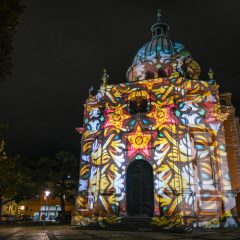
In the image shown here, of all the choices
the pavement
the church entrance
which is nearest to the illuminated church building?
the church entrance

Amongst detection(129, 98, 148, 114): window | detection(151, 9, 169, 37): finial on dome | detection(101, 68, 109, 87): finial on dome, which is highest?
detection(151, 9, 169, 37): finial on dome

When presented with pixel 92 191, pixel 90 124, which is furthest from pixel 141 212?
pixel 90 124

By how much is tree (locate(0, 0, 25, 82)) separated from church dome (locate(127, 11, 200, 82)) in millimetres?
25018

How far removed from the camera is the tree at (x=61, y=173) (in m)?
34.4

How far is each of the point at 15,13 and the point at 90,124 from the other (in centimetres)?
2128

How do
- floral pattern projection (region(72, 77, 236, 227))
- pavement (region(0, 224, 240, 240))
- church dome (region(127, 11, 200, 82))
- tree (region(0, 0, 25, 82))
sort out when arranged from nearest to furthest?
tree (region(0, 0, 25, 82)) → pavement (region(0, 224, 240, 240)) → floral pattern projection (region(72, 77, 236, 227)) → church dome (region(127, 11, 200, 82))

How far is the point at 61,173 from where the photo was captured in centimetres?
3566

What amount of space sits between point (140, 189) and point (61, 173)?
43.2 feet

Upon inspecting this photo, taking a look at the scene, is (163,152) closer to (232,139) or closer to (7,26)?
(232,139)

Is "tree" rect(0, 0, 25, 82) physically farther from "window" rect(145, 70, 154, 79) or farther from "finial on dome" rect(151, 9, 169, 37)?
"finial on dome" rect(151, 9, 169, 37)

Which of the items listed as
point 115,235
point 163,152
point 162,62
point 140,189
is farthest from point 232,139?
point 115,235

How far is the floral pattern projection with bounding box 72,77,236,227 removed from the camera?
24.3 meters

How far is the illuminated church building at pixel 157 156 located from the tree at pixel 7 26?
59.1ft

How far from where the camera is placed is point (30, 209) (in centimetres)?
5672
